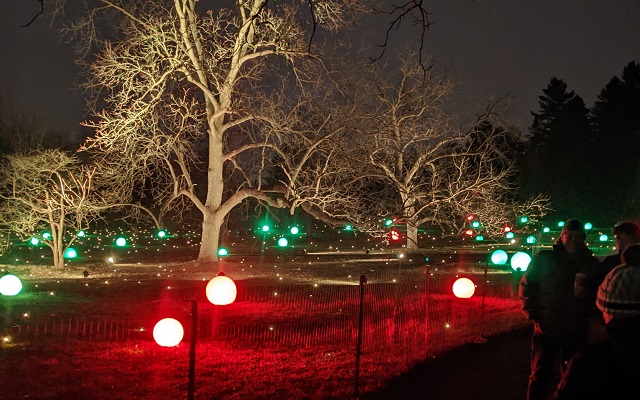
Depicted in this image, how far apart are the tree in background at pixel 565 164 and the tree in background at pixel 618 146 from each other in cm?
97

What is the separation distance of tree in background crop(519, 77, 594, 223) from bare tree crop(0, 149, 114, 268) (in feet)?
121

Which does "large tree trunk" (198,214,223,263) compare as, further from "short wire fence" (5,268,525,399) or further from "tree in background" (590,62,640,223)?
"tree in background" (590,62,640,223)

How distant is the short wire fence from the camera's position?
7242 mm

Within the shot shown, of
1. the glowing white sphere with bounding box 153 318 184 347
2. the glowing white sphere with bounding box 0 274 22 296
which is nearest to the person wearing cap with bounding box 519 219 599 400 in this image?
the glowing white sphere with bounding box 153 318 184 347

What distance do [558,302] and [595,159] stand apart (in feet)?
169

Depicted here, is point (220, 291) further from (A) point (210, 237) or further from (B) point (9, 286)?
(A) point (210, 237)

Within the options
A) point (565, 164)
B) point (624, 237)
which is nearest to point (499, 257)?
point (624, 237)

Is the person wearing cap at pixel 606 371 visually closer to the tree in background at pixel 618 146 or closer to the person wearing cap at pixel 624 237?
the person wearing cap at pixel 624 237

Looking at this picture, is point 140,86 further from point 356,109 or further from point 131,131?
point 356,109

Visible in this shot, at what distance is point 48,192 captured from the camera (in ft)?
67.6

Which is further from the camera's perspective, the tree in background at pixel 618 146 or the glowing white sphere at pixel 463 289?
the tree in background at pixel 618 146

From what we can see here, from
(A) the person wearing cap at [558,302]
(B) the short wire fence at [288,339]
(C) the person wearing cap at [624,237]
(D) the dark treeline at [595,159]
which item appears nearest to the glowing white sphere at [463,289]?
(B) the short wire fence at [288,339]

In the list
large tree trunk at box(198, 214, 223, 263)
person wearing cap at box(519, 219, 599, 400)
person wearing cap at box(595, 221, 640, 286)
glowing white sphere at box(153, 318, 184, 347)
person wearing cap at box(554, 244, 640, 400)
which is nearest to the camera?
person wearing cap at box(554, 244, 640, 400)

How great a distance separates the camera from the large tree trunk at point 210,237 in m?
22.9
